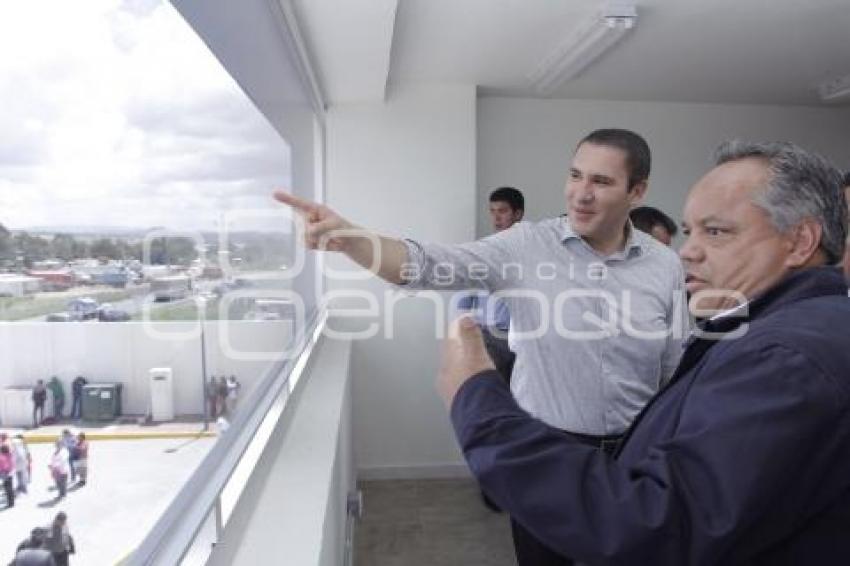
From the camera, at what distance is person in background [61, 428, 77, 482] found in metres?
0.70

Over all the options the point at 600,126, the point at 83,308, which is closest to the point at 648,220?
the point at 600,126

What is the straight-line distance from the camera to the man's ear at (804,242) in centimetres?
85

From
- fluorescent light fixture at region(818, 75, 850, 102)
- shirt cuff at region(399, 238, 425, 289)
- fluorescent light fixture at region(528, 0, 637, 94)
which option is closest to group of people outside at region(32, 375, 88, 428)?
shirt cuff at region(399, 238, 425, 289)

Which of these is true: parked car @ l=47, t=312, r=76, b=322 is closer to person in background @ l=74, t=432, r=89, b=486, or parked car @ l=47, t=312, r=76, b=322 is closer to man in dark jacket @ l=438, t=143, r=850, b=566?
person in background @ l=74, t=432, r=89, b=486

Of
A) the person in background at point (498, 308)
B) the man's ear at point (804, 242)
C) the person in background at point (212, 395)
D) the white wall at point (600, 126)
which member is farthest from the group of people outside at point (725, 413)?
the white wall at point (600, 126)

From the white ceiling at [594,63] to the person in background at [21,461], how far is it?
189cm

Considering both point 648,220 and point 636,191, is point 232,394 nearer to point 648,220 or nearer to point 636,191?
point 636,191

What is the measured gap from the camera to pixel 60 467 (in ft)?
2.27

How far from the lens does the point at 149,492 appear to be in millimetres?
956

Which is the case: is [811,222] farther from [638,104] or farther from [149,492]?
[638,104]

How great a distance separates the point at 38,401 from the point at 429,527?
3205mm

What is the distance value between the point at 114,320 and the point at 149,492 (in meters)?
0.29

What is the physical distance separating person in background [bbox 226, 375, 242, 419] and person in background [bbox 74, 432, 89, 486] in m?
0.75

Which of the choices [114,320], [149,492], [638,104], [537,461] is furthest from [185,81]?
[638,104]
